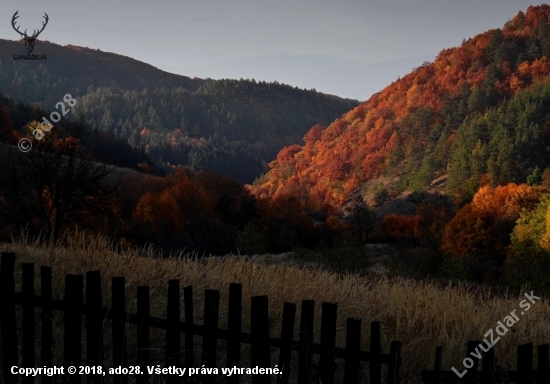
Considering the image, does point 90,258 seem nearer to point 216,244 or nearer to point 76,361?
point 76,361

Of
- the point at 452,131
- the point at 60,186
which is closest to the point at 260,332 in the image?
the point at 60,186

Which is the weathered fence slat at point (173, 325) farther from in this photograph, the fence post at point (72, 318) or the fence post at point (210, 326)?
the fence post at point (72, 318)

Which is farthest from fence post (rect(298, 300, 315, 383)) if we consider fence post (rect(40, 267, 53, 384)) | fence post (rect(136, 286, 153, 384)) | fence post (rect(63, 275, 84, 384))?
fence post (rect(40, 267, 53, 384))

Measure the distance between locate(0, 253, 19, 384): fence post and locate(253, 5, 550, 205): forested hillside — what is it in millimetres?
100725

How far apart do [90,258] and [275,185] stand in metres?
174

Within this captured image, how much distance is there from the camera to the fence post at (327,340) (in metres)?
4.10

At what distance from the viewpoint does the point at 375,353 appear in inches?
162

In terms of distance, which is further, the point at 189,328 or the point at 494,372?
the point at 189,328

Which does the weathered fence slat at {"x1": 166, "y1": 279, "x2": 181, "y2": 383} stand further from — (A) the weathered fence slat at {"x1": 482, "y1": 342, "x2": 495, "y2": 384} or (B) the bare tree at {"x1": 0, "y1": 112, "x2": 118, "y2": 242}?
(B) the bare tree at {"x1": 0, "y1": 112, "x2": 118, "y2": 242}

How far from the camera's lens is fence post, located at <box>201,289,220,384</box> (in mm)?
4324

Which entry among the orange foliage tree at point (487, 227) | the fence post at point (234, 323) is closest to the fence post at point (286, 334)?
the fence post at point (234, 323)

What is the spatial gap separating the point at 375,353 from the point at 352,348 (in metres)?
0.18

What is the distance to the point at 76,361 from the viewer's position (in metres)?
4.81

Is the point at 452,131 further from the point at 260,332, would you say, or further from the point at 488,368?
the point at 260,332
